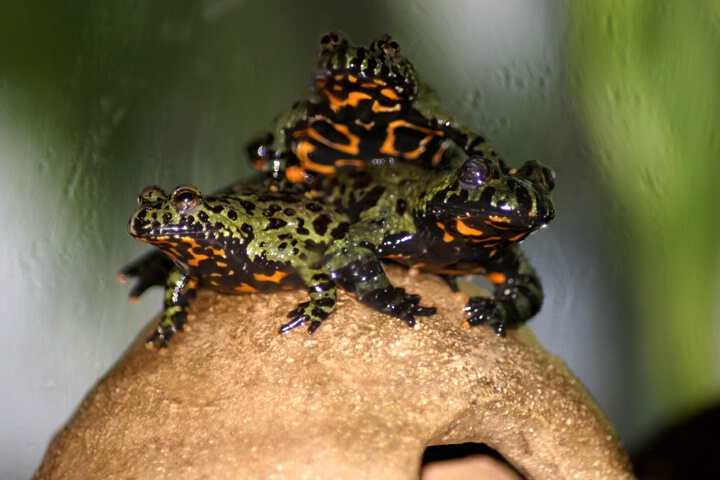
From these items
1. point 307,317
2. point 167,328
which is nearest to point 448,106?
point 307,317

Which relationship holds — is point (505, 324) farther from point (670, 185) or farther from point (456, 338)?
point (670, 185)

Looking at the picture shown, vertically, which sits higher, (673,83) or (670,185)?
(673,83)

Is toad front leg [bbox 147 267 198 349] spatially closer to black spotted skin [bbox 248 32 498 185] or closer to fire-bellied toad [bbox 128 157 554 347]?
fire-bellied toad [bbox 128 157 554 347]

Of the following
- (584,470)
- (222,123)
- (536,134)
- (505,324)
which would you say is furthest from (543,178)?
(222,123)

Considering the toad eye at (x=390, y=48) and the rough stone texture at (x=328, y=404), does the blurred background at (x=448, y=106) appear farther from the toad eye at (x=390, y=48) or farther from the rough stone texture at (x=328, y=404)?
the rough stone texture at (x=328, y=404)

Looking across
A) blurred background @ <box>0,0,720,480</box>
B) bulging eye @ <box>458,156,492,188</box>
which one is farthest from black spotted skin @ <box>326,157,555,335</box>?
blurred background @ <box>0,0,720,480</box>

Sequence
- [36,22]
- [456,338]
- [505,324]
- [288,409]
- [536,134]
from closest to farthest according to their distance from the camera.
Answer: [288,409], [456,338], [505,324], [36,22], [536,134]

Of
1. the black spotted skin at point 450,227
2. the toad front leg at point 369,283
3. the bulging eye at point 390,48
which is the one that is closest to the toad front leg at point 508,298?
the black spotted skin at point 450,227
